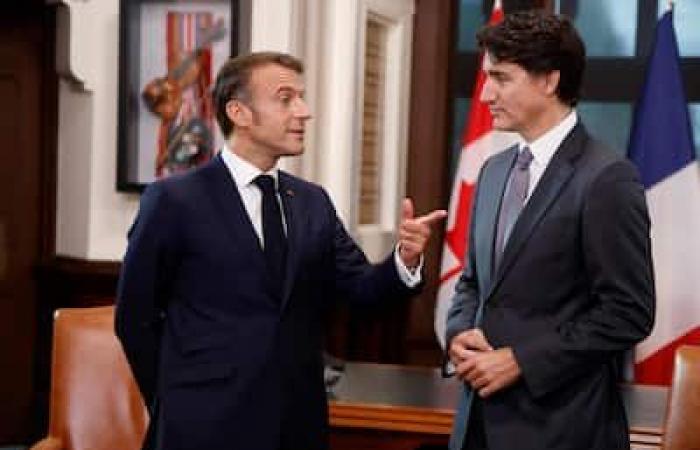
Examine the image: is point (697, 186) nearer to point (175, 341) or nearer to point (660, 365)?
point (660, 365)

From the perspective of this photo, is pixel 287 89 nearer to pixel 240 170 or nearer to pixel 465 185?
pixel 240 170

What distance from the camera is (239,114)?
89.9 inches

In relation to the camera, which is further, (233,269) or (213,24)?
(213,24)

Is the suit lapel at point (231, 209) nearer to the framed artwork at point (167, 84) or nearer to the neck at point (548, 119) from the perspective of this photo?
the neck at point (548, 119)

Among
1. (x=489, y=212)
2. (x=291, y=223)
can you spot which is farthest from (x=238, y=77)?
(x=489, y=212)

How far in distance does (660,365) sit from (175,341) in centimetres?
176

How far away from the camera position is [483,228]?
2031 mm

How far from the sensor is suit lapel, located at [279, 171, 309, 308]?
87.4 inches

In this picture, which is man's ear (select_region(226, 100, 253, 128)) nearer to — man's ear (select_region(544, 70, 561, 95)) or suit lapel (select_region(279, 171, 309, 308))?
suit lapel (select_region(279, 171, 309, 308))

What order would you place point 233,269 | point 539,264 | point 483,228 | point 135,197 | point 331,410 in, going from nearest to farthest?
1. point 539,264
2. point 483,228
3. point 233,269
4. point 331,410
5. point 135,197

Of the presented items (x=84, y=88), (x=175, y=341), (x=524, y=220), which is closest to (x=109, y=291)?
(x=84, y=88)

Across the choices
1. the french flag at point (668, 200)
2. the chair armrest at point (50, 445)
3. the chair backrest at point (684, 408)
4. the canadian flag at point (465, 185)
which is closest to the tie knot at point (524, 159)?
the chair backrest at point (684, 408)

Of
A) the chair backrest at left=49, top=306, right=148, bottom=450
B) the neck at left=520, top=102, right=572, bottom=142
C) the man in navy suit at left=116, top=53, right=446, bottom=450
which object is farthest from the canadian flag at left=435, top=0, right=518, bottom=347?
the neck at left=520, top=102, right=572, bottom=142

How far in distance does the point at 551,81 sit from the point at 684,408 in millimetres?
901
